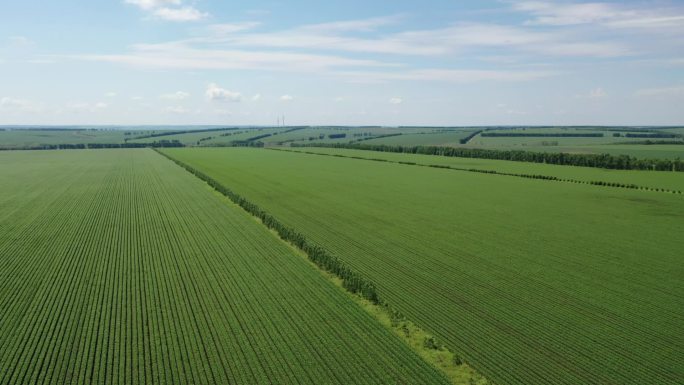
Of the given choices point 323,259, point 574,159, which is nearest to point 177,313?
point 323,259

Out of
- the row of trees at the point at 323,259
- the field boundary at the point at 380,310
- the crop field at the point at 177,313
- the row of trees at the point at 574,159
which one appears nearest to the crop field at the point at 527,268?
the field boundary at the point at 380,310

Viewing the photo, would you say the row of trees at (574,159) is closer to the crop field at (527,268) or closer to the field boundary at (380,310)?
the crop field at (527,268)

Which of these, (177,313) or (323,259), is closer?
(177,313)

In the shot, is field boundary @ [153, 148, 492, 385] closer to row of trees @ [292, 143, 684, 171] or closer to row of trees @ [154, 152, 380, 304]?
row of trees @ [154, 152, 380, 304]

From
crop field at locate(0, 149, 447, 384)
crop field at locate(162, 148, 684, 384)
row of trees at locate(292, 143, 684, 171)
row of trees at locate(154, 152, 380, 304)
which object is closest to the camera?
crop field at locate(0, 149, 447, 384)

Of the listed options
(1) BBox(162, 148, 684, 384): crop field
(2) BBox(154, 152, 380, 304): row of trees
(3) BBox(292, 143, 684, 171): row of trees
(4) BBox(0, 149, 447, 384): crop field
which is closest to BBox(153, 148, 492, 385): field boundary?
(2) BBox(154, 152, 380, 304): row of trees

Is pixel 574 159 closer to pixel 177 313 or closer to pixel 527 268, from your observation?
pixel 527 268

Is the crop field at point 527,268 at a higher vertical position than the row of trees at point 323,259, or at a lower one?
lower
